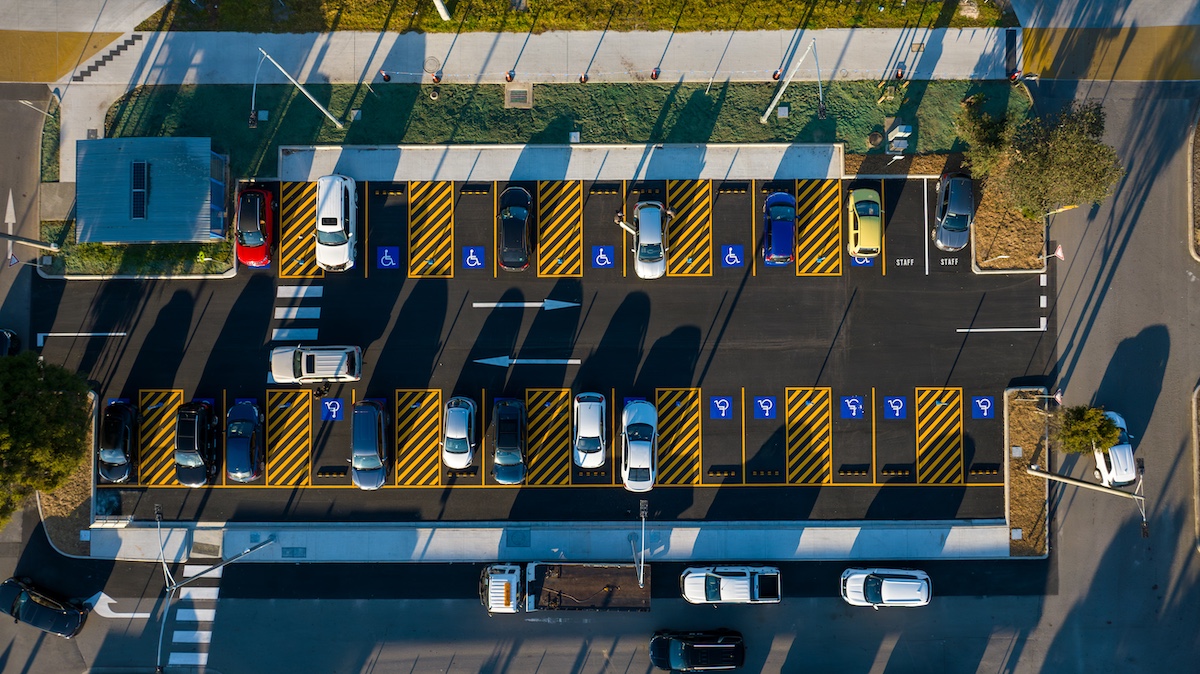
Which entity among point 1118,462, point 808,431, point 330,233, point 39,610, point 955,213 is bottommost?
point 39,610

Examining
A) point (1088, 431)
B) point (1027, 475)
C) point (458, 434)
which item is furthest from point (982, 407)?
point (458, 434)

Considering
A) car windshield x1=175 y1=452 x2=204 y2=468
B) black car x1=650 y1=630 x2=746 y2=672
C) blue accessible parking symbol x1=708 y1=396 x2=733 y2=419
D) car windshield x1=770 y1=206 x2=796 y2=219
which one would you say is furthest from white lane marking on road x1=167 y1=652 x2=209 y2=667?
car windshield x1=770 y1=206 x2=796 y2=219

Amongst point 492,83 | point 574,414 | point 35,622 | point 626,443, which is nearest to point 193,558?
point 35,622

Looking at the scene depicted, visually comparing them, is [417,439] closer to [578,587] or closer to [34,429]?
[578,587]

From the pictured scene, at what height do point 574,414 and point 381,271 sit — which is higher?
point 381,271

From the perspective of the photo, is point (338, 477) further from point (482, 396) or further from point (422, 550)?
point (482, 396)

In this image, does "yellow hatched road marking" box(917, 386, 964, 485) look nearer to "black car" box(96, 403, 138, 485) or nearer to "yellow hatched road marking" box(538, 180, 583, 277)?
"yellow hatched road marking" box(538, 180, 583, 277)
